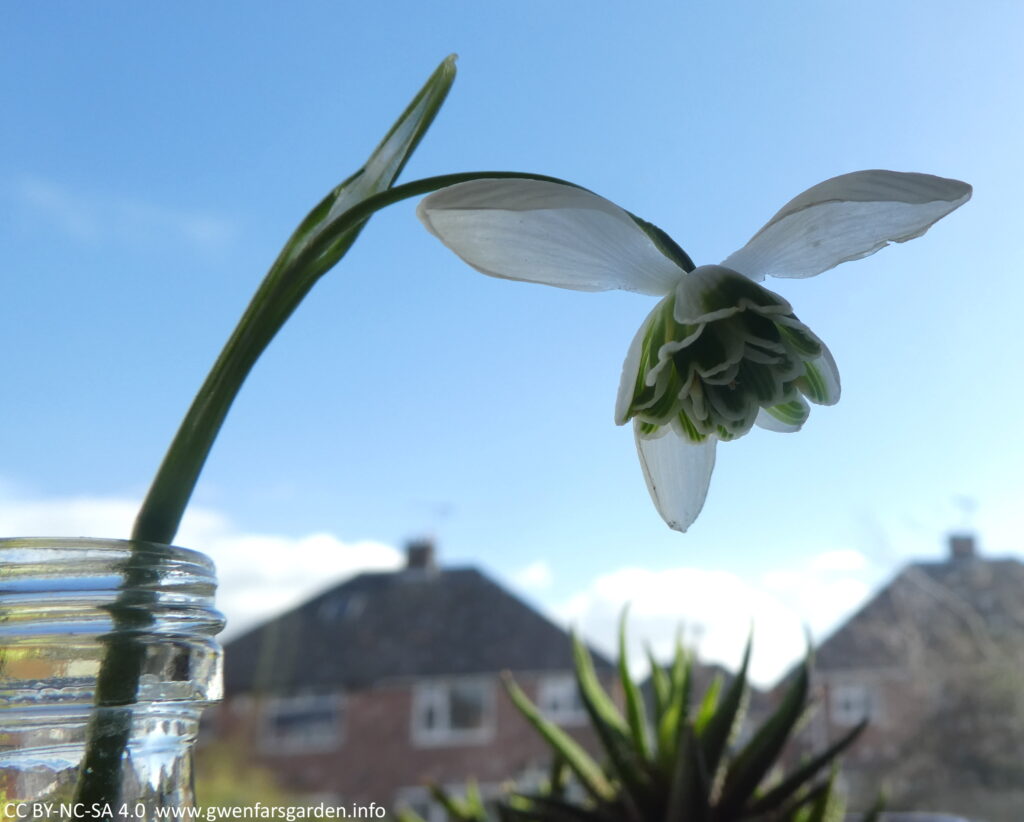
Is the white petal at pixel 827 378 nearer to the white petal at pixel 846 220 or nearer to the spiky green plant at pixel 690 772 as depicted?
the white petal at pixel 846 220

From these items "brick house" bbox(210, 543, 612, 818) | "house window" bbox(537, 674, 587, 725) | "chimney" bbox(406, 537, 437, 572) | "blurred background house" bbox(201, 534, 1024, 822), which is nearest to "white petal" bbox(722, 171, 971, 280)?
"blurred background house" bbox(201, 534, 1024, 822)

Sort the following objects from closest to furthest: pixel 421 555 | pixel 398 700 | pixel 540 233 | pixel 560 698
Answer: pixel 540 233, pixel 560 698, pixel 398 700, pixel 421 555

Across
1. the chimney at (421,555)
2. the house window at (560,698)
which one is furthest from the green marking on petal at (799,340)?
the chimney at (421,555)

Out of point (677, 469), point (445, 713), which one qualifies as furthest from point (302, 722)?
point (677, 469)

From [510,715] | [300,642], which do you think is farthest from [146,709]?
[300,642]

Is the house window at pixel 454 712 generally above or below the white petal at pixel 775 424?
above

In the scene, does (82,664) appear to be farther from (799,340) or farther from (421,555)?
(421,555)
